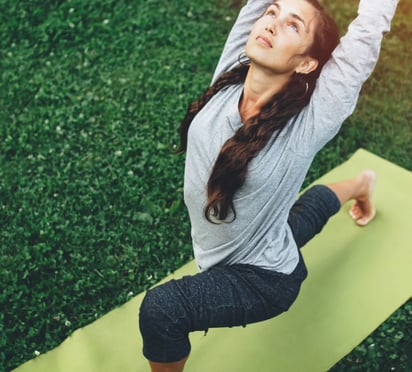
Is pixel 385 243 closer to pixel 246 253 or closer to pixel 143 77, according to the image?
pixel 246 253

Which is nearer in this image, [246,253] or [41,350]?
[246,253]

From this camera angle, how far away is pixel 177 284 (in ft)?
8.30

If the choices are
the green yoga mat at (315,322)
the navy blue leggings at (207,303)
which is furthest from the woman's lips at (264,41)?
the green yoga mat at (315,322)

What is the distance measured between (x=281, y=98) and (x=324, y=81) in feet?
0.56

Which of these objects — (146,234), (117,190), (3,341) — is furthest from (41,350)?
(117,190)

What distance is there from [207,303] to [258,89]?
0.84 m

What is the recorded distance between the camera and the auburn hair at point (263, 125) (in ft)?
7.86

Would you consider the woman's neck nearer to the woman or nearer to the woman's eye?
the woman

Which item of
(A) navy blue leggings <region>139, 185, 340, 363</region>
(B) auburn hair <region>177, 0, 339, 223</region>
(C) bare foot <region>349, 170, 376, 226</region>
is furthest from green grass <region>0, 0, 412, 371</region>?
(B) auburn hair <region>177, 0, 339, 223</region>

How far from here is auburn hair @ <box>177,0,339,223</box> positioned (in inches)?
94.3

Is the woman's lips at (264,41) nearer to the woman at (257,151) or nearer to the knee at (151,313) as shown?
the woman at (257,151)

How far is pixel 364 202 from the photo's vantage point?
3496 mm

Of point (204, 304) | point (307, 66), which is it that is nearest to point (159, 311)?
point (204, 304)

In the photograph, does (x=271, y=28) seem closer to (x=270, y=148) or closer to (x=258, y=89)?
(x=258, y=89)
